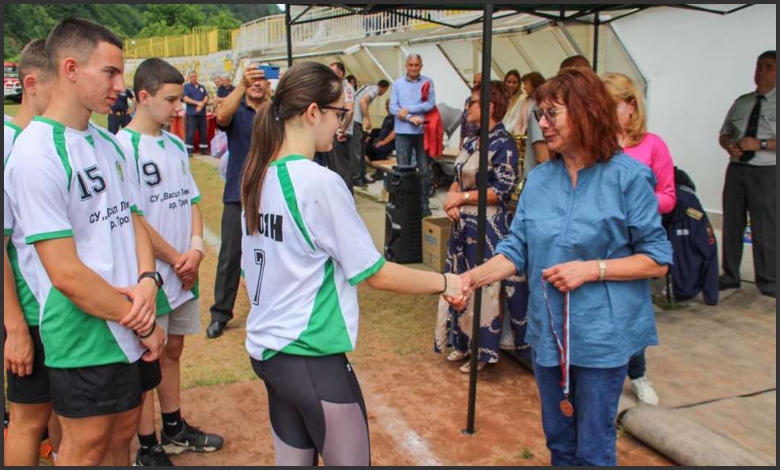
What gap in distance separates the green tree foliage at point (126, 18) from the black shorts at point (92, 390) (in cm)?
5835

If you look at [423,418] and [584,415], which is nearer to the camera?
[584,415]

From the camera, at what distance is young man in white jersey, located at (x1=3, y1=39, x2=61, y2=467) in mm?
2607

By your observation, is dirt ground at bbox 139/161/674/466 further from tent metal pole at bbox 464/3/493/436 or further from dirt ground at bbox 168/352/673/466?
tent metal pole at bbox 464/3/493/436

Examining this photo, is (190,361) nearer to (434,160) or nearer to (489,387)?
(489,387)

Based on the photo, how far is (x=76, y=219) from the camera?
2279 millimetres

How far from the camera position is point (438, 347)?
4.93m

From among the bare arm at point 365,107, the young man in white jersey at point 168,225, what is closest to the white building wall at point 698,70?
the bare arm at point 365,107

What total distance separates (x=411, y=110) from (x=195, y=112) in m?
9.39

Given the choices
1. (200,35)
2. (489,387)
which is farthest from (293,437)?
(200,35)

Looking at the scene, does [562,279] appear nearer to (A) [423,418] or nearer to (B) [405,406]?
(A) [423,418]

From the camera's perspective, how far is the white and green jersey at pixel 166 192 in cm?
351

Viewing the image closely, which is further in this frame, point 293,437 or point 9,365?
point 9,365

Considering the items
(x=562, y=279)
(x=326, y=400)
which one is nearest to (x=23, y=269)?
(x=326, y=400)

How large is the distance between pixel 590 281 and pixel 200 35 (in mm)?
50251
